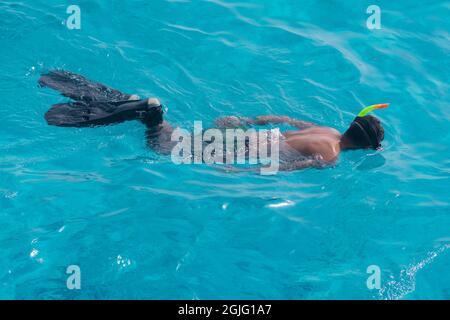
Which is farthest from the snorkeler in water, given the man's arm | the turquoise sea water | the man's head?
the man's arm

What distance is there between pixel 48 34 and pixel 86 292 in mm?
4348

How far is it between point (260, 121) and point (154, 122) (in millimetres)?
1342

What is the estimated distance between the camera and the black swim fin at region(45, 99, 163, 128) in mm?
6762

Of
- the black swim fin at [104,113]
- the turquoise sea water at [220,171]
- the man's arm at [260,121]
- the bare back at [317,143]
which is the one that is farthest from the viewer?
the man's arm at [260,121]

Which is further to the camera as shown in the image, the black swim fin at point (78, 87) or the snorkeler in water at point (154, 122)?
the black swim fin at point (78, 87)

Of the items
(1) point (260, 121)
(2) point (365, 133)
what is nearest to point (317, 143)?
(2) point (365, 133)

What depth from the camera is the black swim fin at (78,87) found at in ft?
23.3

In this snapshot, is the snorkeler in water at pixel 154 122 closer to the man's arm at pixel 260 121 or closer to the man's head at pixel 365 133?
the man's head at pixel 365 133

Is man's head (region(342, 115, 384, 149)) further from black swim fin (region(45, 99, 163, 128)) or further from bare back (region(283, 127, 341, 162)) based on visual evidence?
black swim fin (region(45, 99, 163, 128))

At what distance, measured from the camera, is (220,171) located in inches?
268

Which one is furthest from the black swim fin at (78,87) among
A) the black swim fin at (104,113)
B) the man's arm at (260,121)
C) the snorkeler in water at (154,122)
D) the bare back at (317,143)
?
the bare back at (317,143)

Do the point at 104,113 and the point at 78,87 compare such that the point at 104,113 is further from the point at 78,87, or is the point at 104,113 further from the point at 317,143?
the point at 317,143

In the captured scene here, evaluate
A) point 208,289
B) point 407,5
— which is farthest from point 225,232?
point 407,5
